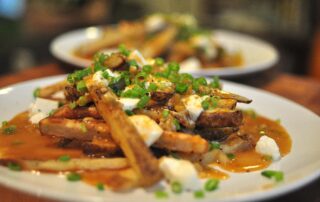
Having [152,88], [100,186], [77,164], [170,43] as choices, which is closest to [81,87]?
[152,88]

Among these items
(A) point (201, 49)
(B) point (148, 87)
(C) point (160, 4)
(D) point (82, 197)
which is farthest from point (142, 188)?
(C) point (160, 4)

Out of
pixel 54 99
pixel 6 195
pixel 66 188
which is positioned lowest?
pixel 6 195

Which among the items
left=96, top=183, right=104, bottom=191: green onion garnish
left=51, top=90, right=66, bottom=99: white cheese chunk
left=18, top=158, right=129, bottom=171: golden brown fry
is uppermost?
left=51, top=90, right=66, bottom=99: white cheese chunk

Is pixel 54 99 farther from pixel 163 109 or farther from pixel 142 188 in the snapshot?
pixel 142 188

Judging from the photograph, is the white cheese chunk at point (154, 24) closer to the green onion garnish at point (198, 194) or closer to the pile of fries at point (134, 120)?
the pile of fries at point (134, 120)

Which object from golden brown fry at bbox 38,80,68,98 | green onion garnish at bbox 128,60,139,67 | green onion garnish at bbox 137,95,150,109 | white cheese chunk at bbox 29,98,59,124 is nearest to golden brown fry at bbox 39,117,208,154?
green onion garnish at bbox 137,95,150,109

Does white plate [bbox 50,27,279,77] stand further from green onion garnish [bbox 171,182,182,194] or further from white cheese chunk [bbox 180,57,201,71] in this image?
green onion garnish [bbox 171,182,182,194]
